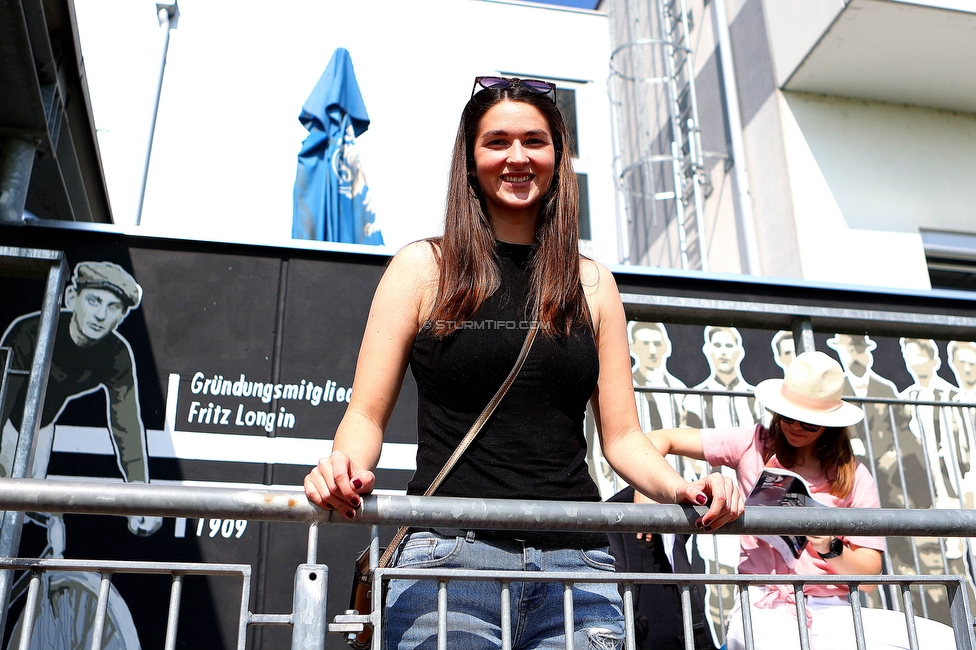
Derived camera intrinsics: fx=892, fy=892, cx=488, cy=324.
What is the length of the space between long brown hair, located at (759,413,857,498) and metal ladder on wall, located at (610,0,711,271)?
5.07 metres

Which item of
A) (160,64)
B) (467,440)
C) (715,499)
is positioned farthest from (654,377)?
(160,64)

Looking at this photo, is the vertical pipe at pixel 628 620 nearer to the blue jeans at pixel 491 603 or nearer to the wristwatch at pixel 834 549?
the blue jeans at pixel 491 603

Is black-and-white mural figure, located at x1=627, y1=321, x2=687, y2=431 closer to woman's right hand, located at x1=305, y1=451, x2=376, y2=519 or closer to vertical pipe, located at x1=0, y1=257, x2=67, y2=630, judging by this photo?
vertical pipe, located at x1=0, y1=257, x2=67, y2=630

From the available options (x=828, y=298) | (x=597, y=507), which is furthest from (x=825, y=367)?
(x=597, y=507)

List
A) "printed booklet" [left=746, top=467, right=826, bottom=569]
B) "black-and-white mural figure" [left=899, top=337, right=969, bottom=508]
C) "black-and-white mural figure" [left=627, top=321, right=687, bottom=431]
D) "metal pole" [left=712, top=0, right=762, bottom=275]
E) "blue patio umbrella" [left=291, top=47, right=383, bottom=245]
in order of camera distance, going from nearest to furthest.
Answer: "printed booklet" [left=746, top=467, right=826, bottom=569] < "black-and-white mural figure" [left=627, top=321, right=687, bottom=431] < "black-and-white mural figure" [left=899, top=337, right=969, bottom=508] < "blue patio umbrella" [left=291, top=47, right=383, bottom=245] < "metal pole" [left=712, top=0, right=762, bottom=275]

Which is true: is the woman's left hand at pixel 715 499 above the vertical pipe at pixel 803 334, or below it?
below

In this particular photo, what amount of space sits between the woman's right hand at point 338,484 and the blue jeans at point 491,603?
0.19 m

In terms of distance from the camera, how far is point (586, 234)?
9.94 m

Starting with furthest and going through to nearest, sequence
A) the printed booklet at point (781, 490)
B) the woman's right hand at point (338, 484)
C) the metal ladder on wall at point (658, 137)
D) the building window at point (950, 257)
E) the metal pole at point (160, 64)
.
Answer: the metal ladder on wall at point (658, 137) → the metal pole at point (160, 64) → the building window at point (950, 257) → the printed booklet at point (781, 490) → the woman's right hand at point (338, 484)

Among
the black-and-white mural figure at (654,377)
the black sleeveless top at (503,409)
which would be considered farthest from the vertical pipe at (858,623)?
the black-and-white mural figure at (654,377)

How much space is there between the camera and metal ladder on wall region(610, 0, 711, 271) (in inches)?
349

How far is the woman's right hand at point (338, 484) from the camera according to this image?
162 cm

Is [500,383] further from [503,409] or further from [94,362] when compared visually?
[94,362]

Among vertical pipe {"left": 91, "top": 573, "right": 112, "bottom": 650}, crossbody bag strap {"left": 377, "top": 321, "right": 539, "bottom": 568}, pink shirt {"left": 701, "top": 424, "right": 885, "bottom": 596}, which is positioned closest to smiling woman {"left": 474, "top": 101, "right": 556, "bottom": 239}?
crossbody bag strap {"left": 377, "top": 321, "right": 539, "bottom": 568}
